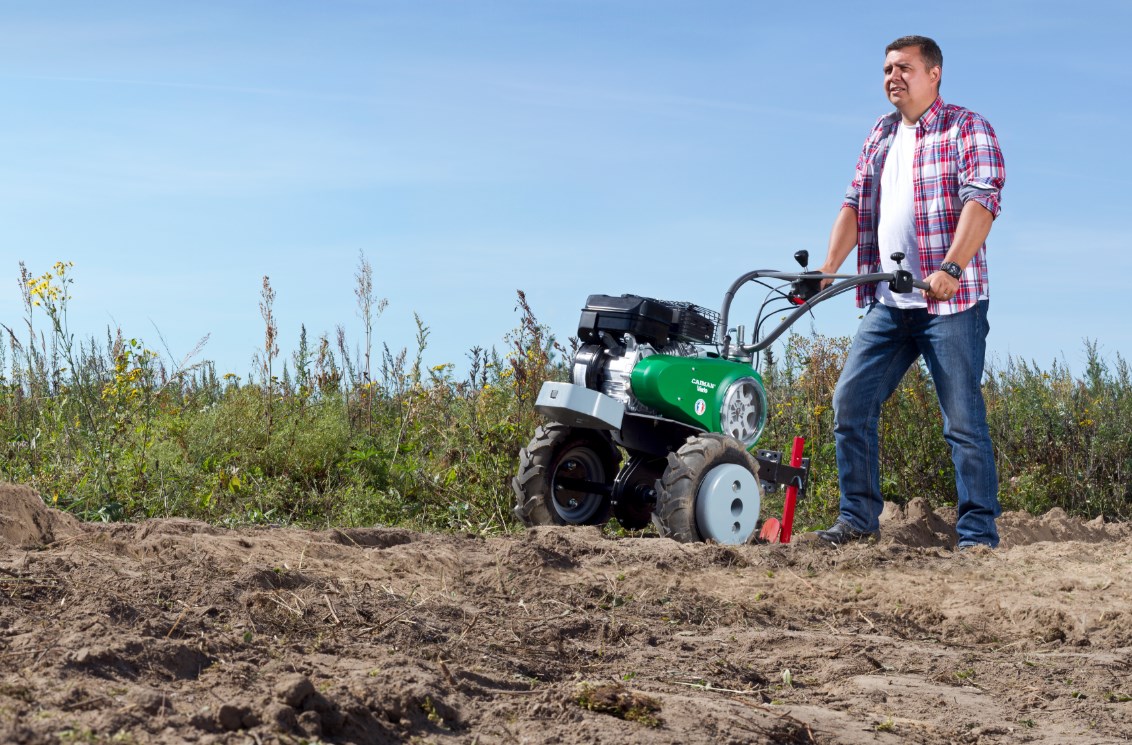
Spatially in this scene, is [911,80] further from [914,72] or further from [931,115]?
[931,115]

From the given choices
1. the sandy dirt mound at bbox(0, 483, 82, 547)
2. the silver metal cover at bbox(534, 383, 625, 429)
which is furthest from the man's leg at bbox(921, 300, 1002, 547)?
the sandy dirt mound at bbox(0, 483, 82, 547)

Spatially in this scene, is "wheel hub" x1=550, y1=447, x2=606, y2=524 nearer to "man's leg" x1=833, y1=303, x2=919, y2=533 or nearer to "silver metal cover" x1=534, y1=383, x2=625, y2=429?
"silver metal cover" x1=534, y1=383, x2=625, y2=429

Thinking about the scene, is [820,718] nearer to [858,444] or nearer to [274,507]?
[858,444]

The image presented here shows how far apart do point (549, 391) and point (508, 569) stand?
3.63 ft

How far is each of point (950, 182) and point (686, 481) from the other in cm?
227

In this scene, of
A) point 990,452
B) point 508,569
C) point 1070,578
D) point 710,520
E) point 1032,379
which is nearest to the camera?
point 508,569

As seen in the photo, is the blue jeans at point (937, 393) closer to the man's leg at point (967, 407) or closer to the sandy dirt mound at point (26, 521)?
the man's leg at point (967, 407)

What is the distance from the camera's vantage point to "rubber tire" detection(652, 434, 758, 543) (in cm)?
551

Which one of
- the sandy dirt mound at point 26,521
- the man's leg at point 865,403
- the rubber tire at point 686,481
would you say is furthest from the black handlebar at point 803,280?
the sandy dirt mound at point 26,521

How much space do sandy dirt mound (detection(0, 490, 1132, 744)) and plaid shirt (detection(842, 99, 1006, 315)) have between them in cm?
151

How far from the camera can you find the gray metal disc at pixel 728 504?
5566 millimetres

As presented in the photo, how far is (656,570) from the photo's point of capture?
492cm

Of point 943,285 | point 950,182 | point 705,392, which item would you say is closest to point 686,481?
point 705,392

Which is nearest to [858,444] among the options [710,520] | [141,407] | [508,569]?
[710,520]
